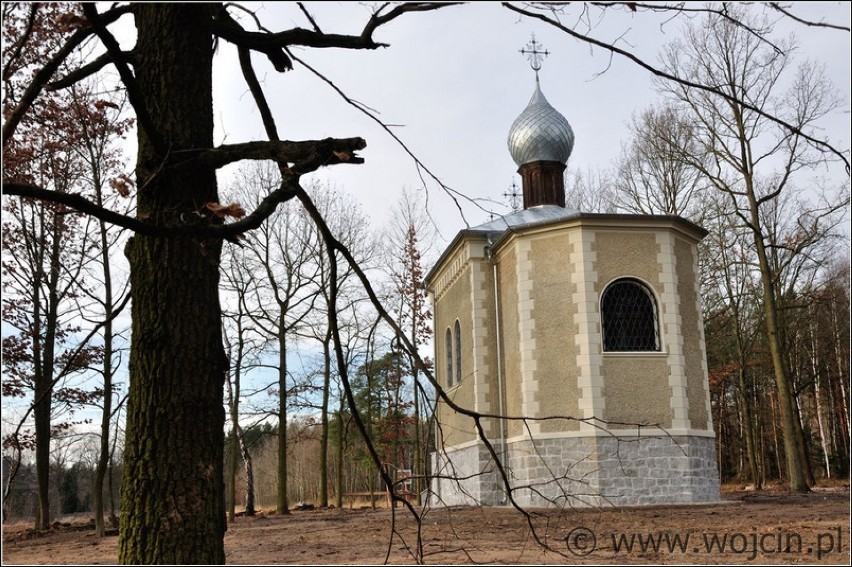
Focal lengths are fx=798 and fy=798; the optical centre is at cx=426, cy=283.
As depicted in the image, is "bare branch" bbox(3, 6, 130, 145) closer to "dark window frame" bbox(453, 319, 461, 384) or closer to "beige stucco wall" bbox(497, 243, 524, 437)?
"beige stucco wall" bbox(497, 243, 524, 437)

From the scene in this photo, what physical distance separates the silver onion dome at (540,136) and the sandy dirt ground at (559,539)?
9959 millimetres

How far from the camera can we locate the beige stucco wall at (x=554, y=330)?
1582cm

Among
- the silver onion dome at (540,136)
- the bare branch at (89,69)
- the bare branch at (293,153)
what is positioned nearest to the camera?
the bare branch at (293,153)

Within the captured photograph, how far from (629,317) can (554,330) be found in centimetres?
157

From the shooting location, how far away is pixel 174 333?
3299mm

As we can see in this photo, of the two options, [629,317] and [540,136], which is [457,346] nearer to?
[629,317]

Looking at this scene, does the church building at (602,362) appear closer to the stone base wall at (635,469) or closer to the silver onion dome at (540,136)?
the stone base wall at (635,469)

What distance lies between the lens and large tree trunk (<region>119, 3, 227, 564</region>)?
3172 millimetres

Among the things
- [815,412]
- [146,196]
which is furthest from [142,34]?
[815,412]

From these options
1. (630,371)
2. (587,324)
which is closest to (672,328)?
(630,371)

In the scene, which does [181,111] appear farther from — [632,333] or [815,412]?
[815,412]

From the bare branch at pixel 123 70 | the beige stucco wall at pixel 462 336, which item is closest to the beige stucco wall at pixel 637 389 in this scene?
the beige stucco wall at pixel 462 336

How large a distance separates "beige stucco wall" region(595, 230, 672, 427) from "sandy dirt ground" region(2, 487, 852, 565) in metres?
2.00

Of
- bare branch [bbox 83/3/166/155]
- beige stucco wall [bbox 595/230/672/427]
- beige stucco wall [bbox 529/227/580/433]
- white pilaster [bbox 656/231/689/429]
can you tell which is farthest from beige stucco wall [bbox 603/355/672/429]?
bare branch [bbox 83/3/166/155]
